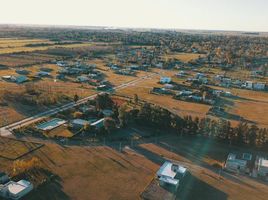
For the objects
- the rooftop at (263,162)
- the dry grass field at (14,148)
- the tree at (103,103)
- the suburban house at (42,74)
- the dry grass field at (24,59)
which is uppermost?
the tree at (103,103)

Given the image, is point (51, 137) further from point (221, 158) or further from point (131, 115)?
point (221, 158)

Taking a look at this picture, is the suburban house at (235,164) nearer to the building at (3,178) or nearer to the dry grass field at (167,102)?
the dry grass field at (167,102)

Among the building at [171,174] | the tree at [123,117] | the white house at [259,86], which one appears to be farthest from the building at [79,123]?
the white house at [259,86]

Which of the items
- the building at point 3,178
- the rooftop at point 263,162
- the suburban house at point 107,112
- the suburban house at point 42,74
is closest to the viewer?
the building at point 3,178

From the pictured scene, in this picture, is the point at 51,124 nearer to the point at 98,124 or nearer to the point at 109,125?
the point at 98,124

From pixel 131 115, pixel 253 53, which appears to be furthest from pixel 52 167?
pixel 253 53

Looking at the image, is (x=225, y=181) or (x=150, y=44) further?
(x=150, y=44)
